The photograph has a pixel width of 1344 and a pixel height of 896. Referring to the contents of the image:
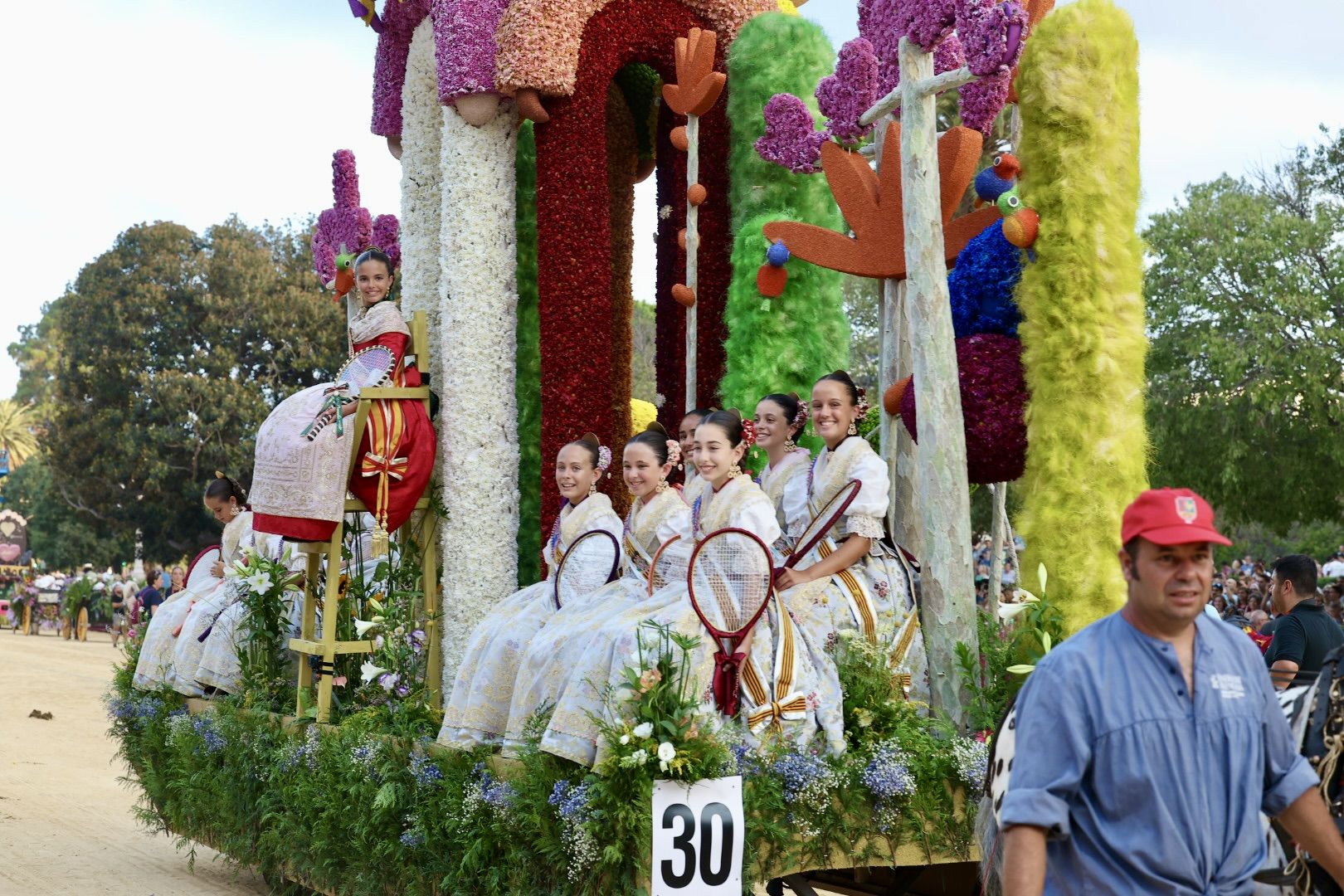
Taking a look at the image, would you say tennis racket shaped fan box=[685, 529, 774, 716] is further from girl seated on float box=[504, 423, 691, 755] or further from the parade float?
girl seated on float box=[504, 423, 691, 755]

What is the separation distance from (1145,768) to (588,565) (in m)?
3.74

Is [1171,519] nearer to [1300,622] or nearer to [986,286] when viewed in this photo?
[986,286]

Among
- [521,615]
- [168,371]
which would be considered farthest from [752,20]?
[168,371]

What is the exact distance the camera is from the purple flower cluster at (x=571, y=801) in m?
4.86

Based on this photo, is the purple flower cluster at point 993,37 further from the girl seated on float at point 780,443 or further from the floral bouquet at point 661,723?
the floral bouquet at point 661,723

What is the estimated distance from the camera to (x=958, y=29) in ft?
19.2

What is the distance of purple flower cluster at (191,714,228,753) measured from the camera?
A: 25.6ft

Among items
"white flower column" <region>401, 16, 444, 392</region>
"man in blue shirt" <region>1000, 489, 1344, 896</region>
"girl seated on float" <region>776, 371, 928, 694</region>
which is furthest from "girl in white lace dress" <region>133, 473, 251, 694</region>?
"man in blue shirt" <region>1000, 489, 1344, 896</region>

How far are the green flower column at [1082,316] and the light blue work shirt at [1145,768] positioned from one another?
255 cm

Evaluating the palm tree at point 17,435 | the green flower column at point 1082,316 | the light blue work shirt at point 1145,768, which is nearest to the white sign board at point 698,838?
the green flower column at point 1082,316

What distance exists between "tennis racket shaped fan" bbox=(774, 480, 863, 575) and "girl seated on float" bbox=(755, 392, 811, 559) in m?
0.34

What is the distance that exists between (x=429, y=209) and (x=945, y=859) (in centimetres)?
464

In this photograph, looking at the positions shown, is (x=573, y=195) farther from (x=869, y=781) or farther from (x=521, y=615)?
(x=869, y=781)

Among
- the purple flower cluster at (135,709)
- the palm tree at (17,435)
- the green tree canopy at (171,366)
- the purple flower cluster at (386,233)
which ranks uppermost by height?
the palm tree at (17,435)
